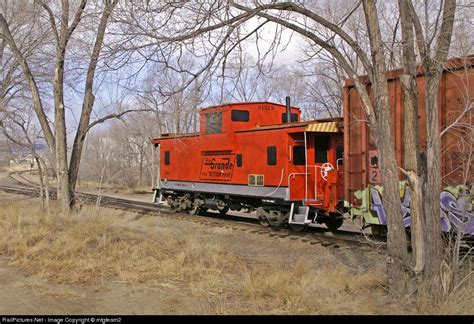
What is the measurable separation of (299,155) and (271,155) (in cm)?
83

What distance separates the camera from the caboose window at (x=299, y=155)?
44.0ft

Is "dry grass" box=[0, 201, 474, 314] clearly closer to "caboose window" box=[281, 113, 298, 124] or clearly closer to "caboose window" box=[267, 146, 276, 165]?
"caboose window" box=[267, 146, 276, 165]

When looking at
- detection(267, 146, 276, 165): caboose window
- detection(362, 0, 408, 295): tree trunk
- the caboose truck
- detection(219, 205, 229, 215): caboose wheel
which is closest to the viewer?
detection(362, 0, 408, 295): tree trunk

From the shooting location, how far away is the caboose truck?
1325 centimetres

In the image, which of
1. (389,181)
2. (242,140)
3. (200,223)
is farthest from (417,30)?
(200,223)

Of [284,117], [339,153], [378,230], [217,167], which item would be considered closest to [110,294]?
[378,230]

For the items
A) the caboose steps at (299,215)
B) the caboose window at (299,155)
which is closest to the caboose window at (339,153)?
the caboose window at (299,155)

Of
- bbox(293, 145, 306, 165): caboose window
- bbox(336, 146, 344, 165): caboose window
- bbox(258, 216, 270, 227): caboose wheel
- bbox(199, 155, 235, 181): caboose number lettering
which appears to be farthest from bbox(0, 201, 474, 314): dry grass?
bbox(336, 146, 344, 165): caboose window

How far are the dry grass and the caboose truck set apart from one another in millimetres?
2775

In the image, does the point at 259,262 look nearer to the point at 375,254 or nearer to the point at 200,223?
the point at 375,254

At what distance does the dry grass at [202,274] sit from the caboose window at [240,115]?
486cm

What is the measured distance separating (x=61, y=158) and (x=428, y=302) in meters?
11.8

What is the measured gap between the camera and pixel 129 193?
1352 inches

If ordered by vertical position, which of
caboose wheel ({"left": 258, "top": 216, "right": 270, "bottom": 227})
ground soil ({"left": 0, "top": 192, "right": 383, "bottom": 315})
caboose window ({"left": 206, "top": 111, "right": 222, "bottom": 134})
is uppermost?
caboose window ({"left": 206, "top": 111, "right": 222, "bottom": 134})
